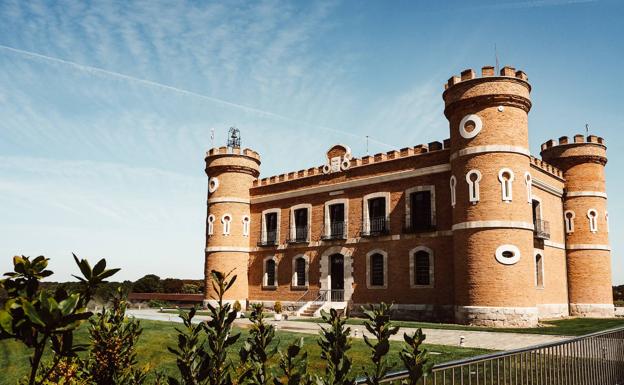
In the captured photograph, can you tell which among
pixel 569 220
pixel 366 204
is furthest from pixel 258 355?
pixel 569 220

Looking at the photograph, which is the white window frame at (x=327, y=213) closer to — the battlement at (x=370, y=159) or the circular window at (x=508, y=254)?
the battlement at (x=370, y=159)

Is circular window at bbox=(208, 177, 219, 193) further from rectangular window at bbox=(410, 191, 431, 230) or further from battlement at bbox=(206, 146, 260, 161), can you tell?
rectangular window at bbox=(410, 191, 431, 230)

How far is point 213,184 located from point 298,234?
619 cm

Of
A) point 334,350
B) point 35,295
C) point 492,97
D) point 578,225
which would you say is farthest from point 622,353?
point 578,225

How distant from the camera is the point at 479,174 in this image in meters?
19.3

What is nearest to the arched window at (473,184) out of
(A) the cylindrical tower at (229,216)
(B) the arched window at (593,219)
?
(B) the arched window at (593,219)

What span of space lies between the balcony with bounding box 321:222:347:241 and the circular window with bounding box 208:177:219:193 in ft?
25.1

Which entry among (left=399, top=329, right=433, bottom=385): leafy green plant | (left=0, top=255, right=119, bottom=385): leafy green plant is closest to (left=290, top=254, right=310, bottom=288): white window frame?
(left=399, top=329, right=433, bottom=385): leafy green plant

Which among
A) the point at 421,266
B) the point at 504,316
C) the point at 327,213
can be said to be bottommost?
the point at 504,316

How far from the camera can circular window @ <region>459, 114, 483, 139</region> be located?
64.4ft

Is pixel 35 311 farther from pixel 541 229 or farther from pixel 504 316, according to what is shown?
pixel 541 229

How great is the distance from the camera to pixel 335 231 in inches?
1015

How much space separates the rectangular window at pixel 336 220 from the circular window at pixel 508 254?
882 cm

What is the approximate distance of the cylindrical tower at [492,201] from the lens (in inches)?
727
